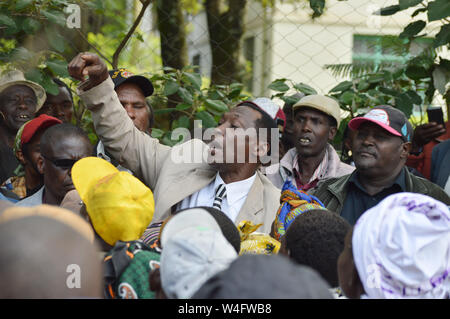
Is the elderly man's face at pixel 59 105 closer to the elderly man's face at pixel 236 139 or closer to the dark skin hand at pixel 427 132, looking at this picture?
the elderly man's face at pixel 236 139

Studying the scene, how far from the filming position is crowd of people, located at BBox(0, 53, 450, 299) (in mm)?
1291

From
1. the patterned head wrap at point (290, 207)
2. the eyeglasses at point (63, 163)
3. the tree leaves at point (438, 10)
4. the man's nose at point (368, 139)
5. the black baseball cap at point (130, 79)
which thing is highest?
the tree leaves at point (438, 10)

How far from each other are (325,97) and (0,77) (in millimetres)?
2191

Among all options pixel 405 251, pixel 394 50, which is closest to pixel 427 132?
pixel 394 50

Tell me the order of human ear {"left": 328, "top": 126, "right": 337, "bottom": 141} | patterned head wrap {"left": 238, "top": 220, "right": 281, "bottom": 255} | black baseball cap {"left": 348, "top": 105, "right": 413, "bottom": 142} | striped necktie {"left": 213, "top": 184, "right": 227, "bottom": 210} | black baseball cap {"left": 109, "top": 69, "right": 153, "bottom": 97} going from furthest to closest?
human ear {"left": 328, "top": 126, "right": 337, "bottom": 141} < black baseball cap {"left": 109, "top": 69, "right": 153, "bottom": 97} < black baseball cap {"left": 348, "top": 105, "right": 413, "bottom": 142} < striped necktie {"left": 213, "top": 184, "right": 227, "bottom": 210} < patterned head wrap {"left": 238, "top": 220, "right": 281, "bottom": 255}

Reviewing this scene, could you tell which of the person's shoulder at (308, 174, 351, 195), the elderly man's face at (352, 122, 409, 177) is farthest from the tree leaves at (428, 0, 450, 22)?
the person's shoulder at (308, 174, 351, 195)

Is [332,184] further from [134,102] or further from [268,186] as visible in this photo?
[134,102]

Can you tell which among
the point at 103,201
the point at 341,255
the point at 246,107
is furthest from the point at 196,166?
the point at 341,255

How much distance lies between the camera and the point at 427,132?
12.7 ft

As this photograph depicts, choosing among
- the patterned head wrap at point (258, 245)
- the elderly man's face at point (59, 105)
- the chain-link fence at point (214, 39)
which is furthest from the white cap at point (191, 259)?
the elderly man's face at point (59, 105)

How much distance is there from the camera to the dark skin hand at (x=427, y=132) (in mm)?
3854

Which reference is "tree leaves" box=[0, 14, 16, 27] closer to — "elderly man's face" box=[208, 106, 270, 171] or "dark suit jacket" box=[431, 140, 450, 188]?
"elderly man's face" box=[208, 106, 270, 171]
